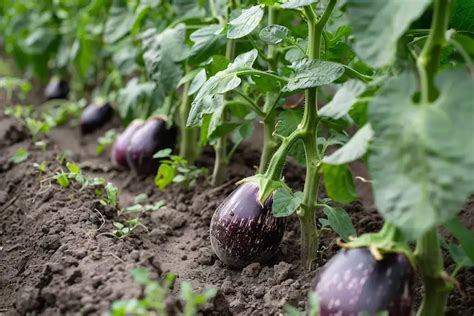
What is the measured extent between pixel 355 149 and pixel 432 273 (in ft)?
1.10

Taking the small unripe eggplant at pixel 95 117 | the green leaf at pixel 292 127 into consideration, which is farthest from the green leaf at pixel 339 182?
the small unripe eggplant at pixel 95 117

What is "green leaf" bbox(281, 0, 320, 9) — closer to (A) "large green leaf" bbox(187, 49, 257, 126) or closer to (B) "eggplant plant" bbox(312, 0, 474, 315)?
(A) "large green leaf" bbox(187, 49, 257, 126)

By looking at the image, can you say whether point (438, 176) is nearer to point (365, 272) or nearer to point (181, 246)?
point (365, 272)

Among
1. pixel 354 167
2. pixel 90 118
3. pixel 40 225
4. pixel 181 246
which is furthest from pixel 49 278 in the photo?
pixel 90 118

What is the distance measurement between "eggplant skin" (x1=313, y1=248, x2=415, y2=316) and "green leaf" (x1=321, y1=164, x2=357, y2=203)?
0.41ft

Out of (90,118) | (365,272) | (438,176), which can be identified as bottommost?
(90,118)

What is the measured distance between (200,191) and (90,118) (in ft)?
4.57

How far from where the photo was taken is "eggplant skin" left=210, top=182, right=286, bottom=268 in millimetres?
1917

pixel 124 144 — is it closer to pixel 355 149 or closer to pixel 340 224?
pixel 340 224

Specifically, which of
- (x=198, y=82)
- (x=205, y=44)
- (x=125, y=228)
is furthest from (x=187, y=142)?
(x=125, y=228)

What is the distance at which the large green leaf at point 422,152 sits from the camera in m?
1.22

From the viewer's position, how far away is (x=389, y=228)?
57.9 inches

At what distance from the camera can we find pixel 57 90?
183 inches

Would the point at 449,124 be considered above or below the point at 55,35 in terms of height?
above
